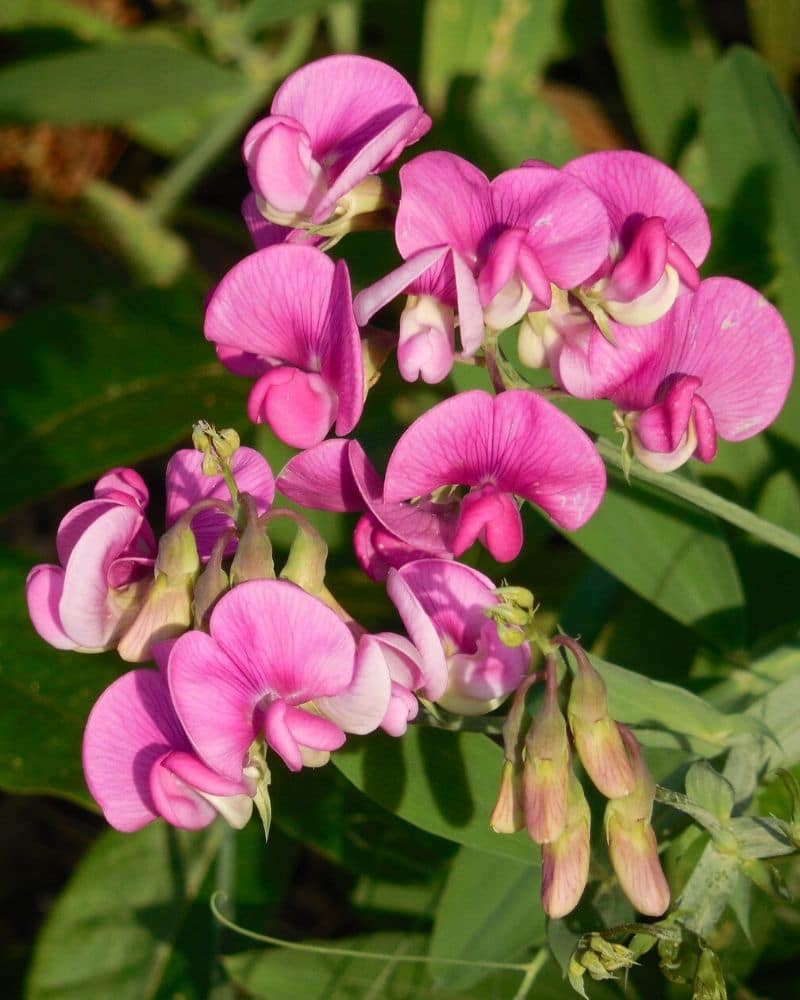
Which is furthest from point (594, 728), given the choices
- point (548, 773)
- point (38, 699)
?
point (38, 699)

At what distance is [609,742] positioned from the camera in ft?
3.02

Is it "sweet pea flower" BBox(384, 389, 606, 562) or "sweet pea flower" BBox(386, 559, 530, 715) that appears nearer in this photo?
"sweet pea flower" BBox(384, 389, 606, 562)

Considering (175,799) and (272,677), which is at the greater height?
(272,677)

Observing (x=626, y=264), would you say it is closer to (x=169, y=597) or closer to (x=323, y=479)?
(x=323, y=479)

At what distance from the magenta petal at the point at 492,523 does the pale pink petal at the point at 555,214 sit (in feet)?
0.63

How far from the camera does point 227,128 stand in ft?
7.80

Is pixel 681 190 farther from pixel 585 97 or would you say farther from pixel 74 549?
pixel 585 97

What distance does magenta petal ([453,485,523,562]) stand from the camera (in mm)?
965

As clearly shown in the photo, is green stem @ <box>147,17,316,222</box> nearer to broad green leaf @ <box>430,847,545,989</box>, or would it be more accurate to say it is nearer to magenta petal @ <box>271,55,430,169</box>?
magenta petal @ <box>271,55,430,169</box>

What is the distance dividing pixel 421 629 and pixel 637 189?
0.41 meters

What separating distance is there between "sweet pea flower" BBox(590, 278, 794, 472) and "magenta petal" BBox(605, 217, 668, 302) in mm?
66

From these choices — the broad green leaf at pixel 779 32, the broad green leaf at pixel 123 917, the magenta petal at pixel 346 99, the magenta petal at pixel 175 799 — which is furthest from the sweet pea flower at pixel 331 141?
the broad green leaf at pixel 779 32

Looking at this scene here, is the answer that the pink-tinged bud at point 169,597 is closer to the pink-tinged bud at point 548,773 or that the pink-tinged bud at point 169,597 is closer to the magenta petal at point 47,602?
the magenta petal at point 47,602

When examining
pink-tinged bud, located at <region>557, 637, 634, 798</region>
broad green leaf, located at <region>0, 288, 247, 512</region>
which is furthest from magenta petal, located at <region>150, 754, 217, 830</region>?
broad green leaf, located at <region>0, 288, 247, 512</region>
